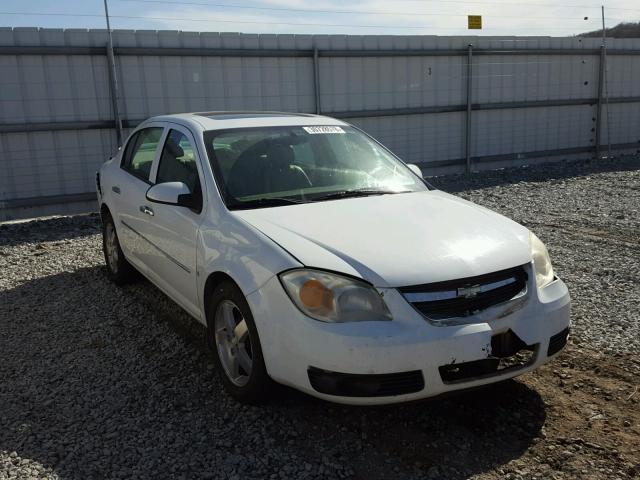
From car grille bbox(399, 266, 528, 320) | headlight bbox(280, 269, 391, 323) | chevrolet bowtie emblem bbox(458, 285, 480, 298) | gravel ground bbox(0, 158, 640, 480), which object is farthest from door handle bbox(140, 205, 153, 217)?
chevrolet bowtie emblem bbox(458, 285, 480, 298)

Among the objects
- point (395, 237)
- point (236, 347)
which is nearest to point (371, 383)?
point (395, 237)

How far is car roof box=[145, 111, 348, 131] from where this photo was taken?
14.3 feet

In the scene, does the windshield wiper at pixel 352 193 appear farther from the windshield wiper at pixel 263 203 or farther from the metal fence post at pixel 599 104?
the metal fence post at pixel 599 104

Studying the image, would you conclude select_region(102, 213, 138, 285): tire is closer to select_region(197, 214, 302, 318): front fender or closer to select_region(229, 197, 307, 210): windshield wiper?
select_region(197, 214, 302, 318): front fender

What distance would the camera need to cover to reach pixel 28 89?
914 centimetres

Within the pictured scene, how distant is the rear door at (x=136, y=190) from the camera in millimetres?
4844

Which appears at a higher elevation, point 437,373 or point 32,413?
point 437,373

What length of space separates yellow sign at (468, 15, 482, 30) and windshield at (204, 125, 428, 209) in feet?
30.9

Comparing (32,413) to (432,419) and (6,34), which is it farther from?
(6,34)

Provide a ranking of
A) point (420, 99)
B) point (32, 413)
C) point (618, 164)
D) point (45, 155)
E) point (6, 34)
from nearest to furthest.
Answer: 1. point (32, 413)
2. point (6, 34)
3. point (45, 155)
4. point (420, 99)
5. point (618, 164)

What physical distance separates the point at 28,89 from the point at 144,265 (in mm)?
5591

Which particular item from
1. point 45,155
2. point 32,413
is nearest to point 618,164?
point 45,155

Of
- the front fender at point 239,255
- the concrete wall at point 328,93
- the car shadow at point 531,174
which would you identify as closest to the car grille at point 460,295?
the front fender at point 239,255

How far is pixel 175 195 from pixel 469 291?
1.88m
